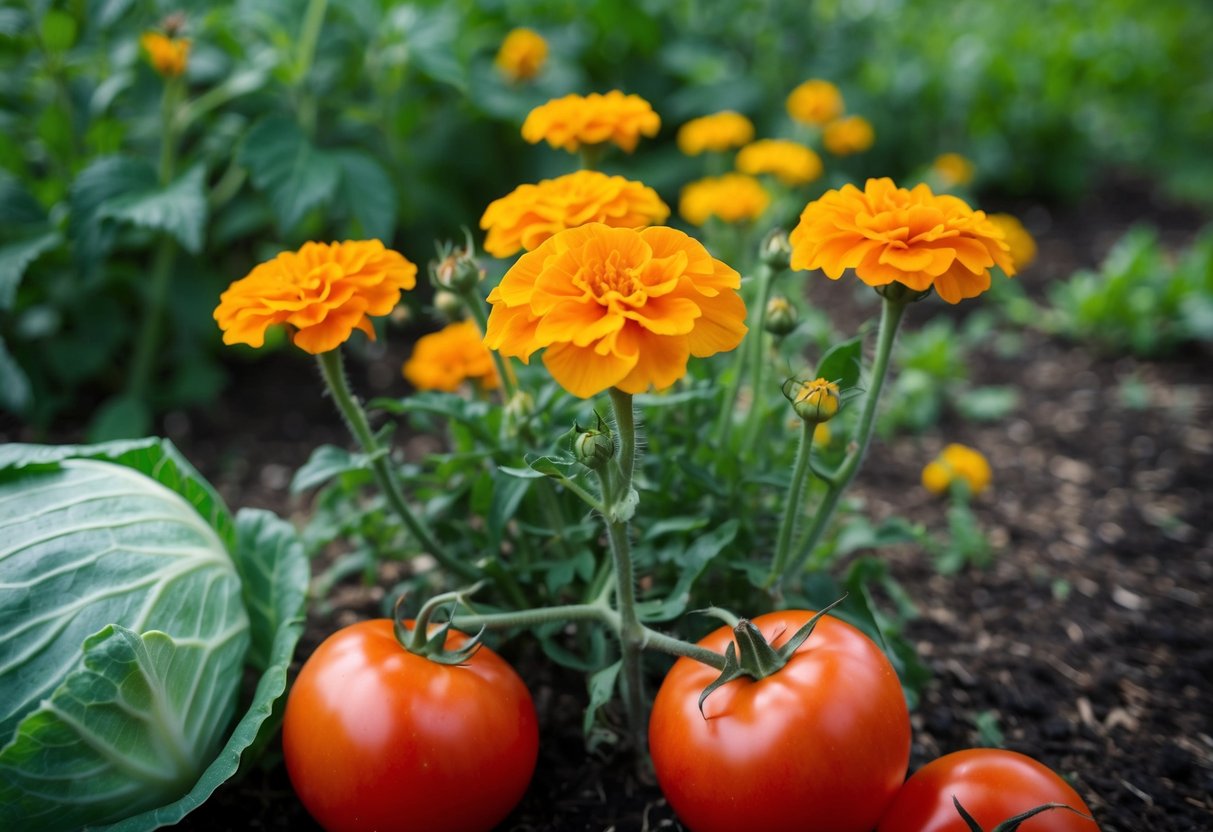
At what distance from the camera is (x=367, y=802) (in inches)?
57.7

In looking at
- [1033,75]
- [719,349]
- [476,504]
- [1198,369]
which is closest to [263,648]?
[476,504]

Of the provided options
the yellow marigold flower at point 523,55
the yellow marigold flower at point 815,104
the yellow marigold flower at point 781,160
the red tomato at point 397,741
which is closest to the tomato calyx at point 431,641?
the red tomato at point 397,741

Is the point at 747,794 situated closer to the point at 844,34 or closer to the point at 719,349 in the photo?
the point at 719,349

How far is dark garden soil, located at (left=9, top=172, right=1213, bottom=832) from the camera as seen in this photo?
180 centimetres

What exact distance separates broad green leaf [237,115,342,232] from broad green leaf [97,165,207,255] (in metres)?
0.15

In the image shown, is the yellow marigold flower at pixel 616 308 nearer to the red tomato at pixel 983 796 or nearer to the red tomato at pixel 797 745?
the red tomato at pixel 797 745

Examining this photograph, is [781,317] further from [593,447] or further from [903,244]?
[593,447]

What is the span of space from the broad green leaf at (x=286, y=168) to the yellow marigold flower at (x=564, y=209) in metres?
1.11

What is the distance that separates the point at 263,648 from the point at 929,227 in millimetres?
1445

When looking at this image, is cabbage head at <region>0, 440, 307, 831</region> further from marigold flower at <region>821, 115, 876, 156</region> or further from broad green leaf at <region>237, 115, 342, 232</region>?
marigold flower at <region>821, 115, 876, 156</region>

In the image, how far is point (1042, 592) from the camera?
2.44m

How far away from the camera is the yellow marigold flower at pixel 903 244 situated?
4.32 feet

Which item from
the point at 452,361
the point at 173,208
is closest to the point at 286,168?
the point at 173,208

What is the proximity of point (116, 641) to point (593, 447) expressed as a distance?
77 cm
